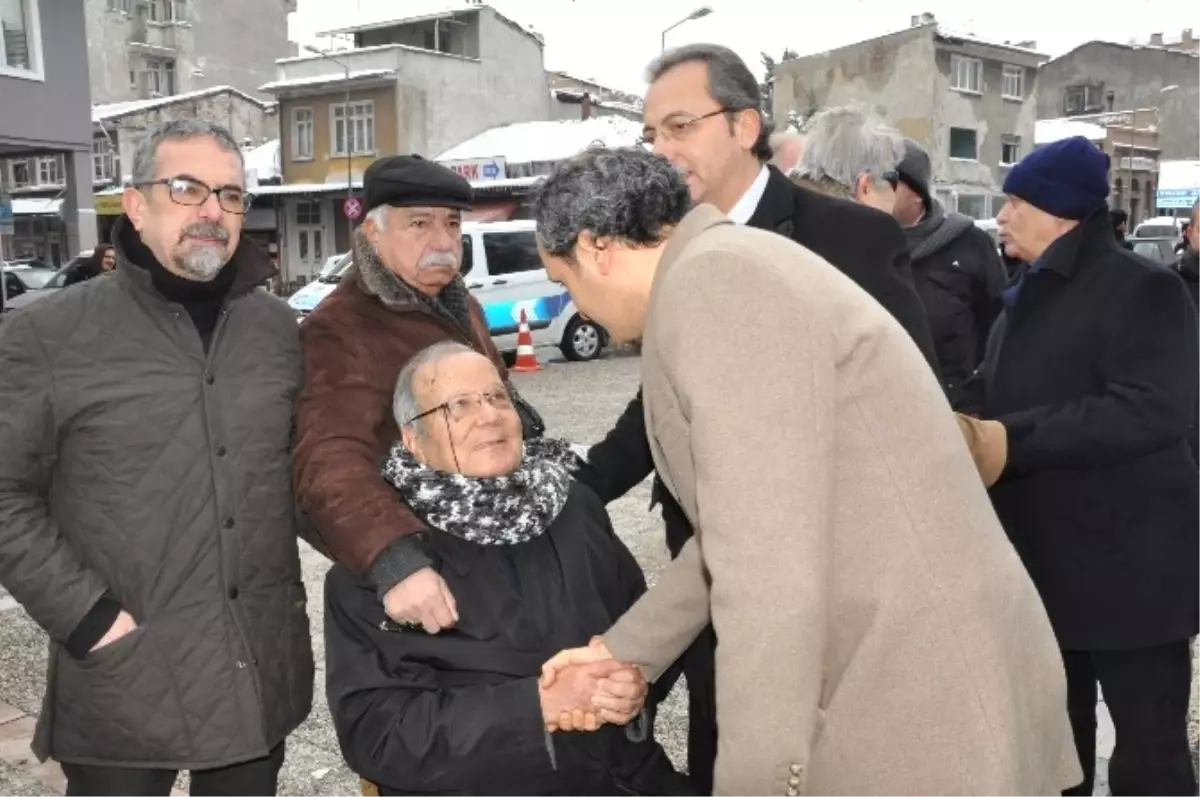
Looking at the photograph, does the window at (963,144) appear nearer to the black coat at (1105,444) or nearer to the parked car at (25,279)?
the parked car at (25,279)

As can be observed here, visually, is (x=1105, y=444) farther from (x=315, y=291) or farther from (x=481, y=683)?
(x=315, y=291)

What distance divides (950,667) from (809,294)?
538 mm

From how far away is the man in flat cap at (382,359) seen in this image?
198 cm

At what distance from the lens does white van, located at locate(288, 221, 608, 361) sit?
43.5 ft

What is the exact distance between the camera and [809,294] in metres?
1.37

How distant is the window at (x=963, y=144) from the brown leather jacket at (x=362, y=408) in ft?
113

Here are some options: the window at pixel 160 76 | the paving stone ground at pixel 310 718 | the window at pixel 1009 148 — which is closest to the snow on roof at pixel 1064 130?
the window at pixel 1009 148

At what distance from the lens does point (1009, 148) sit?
119 feet

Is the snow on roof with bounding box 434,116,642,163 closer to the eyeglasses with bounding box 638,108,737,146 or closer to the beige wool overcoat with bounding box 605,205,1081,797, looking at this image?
the eyeglasses with bounding box 638,108,737,146

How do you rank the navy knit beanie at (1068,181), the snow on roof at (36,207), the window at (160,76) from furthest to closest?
the window at (160,76)
the snow on roof at (36,207)
the navy knit beanie at (1068,181)

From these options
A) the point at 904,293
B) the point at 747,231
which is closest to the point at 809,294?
the point at 747,231

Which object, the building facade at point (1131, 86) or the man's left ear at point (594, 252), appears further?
the building facade at point (1131, 86)

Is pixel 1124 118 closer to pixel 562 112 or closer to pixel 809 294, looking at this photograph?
pixel 562 112

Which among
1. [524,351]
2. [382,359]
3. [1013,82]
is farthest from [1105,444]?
[1013,82]
